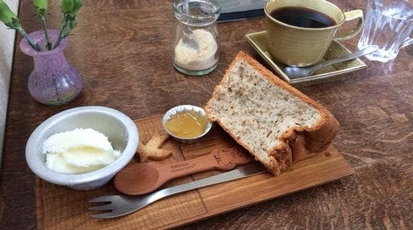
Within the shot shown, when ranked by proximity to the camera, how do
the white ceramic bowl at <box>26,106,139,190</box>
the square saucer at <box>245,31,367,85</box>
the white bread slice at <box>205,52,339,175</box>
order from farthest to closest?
the square saucer at <box>245,31,367,85</box>, the white bread slice at <box>205,52,339,175</box>, the white ceramic bowl at <box>26,106,139,190</box>

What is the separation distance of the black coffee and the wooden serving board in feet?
1.03

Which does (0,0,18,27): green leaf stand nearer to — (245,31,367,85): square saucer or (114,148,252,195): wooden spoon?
(114,148,252,195): wooden spoon

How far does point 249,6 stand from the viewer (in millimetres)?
1031

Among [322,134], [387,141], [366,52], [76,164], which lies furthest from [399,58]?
[76,164]

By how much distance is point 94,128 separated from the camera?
601 millimetres

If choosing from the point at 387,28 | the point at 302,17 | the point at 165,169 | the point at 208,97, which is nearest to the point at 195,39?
the point at 208,97

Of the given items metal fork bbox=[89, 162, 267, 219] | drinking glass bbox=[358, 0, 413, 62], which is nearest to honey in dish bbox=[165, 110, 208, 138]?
metal fork bbox=[89, 162, 267, 219]

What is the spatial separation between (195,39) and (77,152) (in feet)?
1.29

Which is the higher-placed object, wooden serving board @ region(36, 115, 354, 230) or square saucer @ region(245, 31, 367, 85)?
square saucer @ region(245, 31, 367, 85)

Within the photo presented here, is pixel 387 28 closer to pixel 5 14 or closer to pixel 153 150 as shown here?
pixel 153 150

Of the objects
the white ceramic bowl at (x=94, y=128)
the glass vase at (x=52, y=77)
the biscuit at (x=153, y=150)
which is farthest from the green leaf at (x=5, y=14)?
the biscuit at (x=153, y=150)

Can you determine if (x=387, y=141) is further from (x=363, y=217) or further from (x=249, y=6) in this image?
(x=249, y=6)

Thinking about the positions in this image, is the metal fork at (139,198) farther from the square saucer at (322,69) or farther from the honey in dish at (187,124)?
the square saucer at (322,69)

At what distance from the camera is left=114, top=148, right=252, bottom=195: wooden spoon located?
1.78 ft
